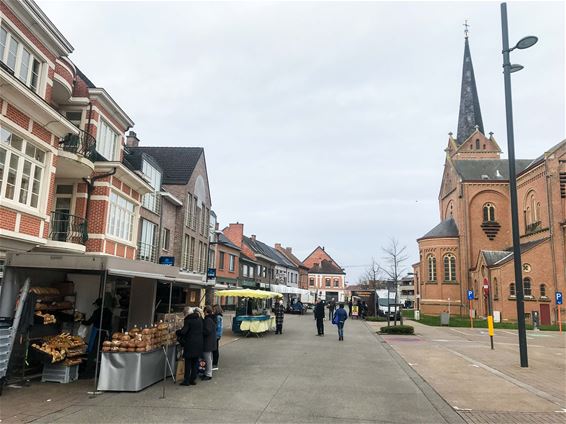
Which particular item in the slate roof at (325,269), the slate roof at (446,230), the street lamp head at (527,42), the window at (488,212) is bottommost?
the slate roof at (325,269)

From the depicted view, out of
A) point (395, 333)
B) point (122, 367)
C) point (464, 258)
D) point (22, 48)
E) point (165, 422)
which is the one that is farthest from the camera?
point (464, 258)

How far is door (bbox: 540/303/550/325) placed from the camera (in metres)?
38.5

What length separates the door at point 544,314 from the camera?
126 ft

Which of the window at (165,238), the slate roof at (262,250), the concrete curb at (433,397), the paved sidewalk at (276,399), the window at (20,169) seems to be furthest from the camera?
the slate roof at (262,250)

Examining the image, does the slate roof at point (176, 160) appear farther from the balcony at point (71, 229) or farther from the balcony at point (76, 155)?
the balcony at point (76, 155)

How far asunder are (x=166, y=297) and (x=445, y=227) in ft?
146

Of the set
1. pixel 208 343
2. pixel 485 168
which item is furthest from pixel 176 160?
pixel 485 168

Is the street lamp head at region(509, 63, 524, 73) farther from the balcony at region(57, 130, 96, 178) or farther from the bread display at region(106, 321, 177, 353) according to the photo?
the balcony at region(57, 130, 96, 178)

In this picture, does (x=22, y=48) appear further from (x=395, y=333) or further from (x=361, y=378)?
(x=395, y=333)

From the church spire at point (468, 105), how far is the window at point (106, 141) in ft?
186

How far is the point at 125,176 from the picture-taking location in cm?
1862

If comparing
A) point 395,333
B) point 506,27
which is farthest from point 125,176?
point 395,333

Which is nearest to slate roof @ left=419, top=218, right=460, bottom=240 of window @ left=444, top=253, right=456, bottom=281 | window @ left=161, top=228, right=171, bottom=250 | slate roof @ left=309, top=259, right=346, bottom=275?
window @ left=444, top=253, right=456, bottom=281

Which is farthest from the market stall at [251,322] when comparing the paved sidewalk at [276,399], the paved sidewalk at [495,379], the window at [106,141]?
the window at [106,141]
